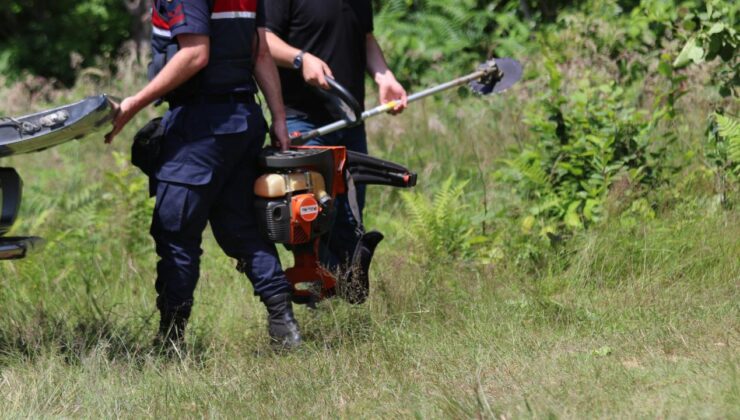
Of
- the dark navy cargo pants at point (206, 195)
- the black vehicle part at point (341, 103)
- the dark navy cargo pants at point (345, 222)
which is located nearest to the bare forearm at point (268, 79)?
the dark navy cargo pants at point (206, 195)

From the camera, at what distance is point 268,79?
5570 mm

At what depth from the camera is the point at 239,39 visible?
5.34 metres

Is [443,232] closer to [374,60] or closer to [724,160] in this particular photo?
[374,60]

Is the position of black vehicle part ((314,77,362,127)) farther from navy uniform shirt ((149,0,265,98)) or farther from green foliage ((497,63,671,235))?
green foliage ((497,63,671,235))

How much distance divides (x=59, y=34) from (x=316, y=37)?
41.3ft

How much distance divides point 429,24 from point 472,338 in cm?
792

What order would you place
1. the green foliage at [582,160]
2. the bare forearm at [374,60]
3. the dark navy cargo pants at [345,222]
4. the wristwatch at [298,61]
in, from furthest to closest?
the green foliage at [582,160] < the bare forearm at [374,60] < the dark navy cargo pants at [345,222] < the wristwatch at [298,61]

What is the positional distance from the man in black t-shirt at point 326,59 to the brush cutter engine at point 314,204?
30 centimetres

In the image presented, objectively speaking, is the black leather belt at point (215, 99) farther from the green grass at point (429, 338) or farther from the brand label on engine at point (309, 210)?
the green grass at point (429, 338)

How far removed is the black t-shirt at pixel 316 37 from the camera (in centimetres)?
611

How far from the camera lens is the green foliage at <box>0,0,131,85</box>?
57.1 feet

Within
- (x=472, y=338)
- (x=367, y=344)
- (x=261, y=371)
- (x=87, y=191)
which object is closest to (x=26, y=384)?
(x=261, y=371)

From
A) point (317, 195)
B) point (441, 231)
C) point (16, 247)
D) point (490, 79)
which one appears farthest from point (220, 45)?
point (441, 231)

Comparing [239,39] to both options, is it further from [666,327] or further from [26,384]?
[666,327]
